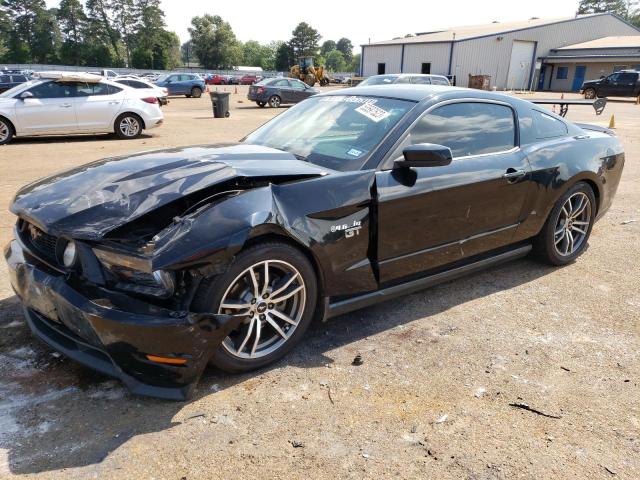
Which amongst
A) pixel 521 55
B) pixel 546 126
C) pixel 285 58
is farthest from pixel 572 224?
pixel 285 58

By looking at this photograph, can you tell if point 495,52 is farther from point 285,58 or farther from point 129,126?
point 285,58

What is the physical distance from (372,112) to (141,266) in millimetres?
2011

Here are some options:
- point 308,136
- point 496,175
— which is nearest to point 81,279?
point 308,136

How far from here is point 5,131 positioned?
11.2 metres

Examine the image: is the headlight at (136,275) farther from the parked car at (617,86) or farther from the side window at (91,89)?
the parked car at (617,86)

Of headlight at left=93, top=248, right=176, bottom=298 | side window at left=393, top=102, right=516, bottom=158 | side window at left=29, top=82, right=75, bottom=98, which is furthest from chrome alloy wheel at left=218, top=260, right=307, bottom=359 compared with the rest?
side window at left=29, top=82, right=75, bottom=98

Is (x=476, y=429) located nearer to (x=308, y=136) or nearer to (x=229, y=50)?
(x=308, y=136)

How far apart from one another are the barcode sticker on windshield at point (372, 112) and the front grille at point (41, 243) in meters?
2.15

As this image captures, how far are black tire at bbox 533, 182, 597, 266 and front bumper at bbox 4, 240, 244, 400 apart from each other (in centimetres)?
308

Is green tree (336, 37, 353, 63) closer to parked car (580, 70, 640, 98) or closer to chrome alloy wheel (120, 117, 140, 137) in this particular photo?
parked car (580, 70, 640, 98)

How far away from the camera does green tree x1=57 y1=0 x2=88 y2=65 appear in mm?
91713

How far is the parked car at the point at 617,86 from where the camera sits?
31.8 metres

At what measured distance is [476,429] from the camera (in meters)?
A: 2.49

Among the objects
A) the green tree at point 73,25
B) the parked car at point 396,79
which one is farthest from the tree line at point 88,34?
the parked car at point 396,79
